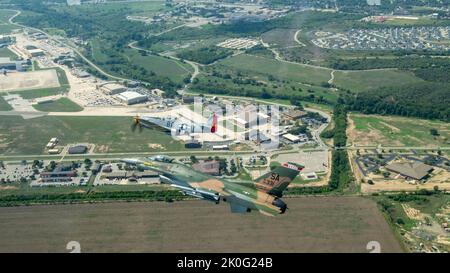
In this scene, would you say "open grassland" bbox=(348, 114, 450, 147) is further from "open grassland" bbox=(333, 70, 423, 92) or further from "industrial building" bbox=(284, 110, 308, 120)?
"open grassland" bbox=(333, 70, 423, 92)

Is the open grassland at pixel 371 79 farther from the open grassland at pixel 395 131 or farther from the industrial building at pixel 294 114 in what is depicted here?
the industrial building at pixel 294 114

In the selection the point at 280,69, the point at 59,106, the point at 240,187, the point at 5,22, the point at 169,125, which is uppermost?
the point at 240,187

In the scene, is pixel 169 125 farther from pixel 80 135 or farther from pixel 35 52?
pixel 35 52

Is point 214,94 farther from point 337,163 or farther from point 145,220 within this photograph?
point 145,220

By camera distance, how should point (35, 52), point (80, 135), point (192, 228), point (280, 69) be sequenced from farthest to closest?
point (35, 52)
point (280, 69)
point (80, 135)
point (192, 228)

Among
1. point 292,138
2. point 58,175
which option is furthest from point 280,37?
point 58,175

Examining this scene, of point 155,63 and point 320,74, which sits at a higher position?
point 320,74

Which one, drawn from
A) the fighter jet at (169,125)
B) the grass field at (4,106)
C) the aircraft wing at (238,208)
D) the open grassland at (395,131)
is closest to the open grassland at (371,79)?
the open grassland at (395,131)
